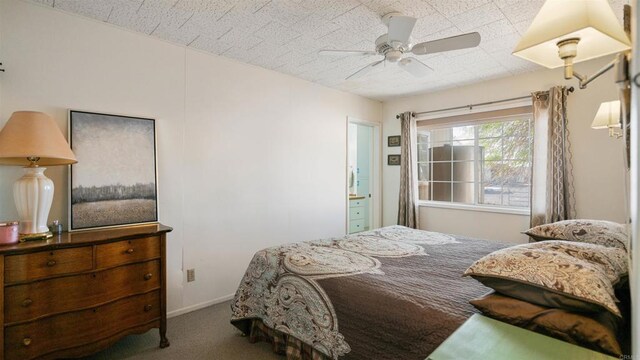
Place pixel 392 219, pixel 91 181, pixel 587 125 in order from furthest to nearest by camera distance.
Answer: pixel 392 219, pixel 587 125, pixel 91 181

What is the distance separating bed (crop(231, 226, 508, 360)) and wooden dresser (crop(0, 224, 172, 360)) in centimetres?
67

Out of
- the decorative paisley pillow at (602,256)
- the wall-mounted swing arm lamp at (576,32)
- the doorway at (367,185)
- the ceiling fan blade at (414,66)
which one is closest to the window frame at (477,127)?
the doorway at (367,185)

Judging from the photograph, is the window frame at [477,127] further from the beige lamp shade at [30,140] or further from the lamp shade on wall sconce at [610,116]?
the beige lamp shade at [30,140]

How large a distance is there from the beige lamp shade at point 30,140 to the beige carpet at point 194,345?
4.65ft

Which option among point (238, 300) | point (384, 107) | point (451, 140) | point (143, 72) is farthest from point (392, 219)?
point (143, 72)

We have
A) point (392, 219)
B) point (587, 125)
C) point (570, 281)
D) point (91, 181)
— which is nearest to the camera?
point (570, 281)

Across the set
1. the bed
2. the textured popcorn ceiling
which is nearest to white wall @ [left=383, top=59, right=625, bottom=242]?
the textured popcorn ceiling

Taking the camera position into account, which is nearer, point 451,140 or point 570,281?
point 570,281

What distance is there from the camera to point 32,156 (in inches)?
73.0

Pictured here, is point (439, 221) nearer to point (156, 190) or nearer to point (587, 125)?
point (587, 125)

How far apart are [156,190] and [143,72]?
1.03 m

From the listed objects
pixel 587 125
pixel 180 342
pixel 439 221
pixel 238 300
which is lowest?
pixel 180 342

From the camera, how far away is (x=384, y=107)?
5.03 metres

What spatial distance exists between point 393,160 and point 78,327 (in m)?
4.19
